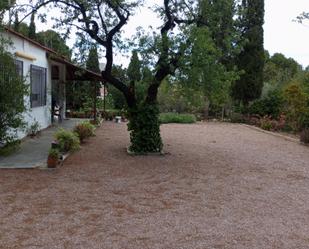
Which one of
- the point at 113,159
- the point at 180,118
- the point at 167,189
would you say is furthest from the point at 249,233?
the point at 180,118

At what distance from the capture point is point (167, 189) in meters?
7.76

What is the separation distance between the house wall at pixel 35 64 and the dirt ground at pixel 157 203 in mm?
4009

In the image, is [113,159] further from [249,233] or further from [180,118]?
[180,118]

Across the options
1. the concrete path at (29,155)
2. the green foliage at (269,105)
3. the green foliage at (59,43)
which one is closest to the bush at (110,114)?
the green foliage at (59,43)

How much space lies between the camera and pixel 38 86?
17016 mm

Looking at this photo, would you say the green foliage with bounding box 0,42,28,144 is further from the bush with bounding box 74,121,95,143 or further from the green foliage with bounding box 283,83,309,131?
the green foliage with bounding box 283,83,309,131

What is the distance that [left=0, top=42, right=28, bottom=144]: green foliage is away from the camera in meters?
10.1

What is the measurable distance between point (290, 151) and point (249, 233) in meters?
8.78

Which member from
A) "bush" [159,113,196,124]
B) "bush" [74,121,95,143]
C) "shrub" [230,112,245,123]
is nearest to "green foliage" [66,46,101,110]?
"bush" [159,113,196,124]

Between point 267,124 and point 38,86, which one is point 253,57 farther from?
point 38,86

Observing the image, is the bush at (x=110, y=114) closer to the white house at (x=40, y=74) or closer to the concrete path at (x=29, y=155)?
the white house at (x=40, y=74)

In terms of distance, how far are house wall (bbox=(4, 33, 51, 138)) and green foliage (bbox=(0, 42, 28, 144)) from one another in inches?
62.4

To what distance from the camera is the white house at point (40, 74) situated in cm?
1390

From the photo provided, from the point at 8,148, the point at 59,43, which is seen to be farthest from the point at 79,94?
the point at 8,148
